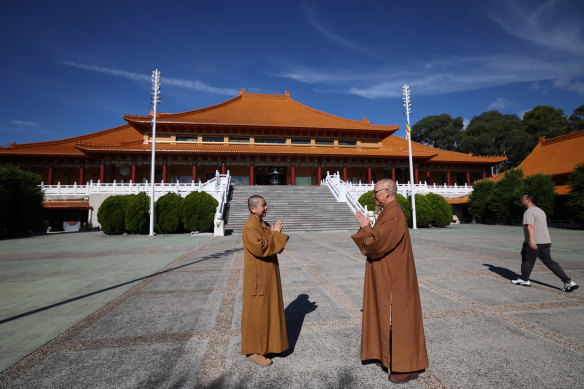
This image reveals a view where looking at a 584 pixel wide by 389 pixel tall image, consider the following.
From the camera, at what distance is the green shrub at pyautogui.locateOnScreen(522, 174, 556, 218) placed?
56.3 feet

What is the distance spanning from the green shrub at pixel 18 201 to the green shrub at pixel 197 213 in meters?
9.41

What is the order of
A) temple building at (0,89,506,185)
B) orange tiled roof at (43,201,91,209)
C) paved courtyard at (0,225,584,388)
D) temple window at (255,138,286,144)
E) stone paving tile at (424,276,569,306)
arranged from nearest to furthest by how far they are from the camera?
paved courtyard at (0,225,584,388) < stone paving tile at (424,276,569,306) < orange tiled roof at (43,201,91,209) < temple building at (0,89,506,185) < temple window at (255,138,286,144)

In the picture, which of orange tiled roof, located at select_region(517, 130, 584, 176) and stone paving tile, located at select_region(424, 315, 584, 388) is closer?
stone paving tile, located at select_region(424, 315, 584, 388)

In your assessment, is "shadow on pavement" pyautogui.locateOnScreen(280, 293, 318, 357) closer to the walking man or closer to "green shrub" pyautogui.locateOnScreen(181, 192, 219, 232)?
the walking man

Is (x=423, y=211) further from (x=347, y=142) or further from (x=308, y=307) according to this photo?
(x=308, y=307)

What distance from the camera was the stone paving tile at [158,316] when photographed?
10.3 ft

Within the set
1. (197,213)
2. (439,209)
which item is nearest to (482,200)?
(439,209)

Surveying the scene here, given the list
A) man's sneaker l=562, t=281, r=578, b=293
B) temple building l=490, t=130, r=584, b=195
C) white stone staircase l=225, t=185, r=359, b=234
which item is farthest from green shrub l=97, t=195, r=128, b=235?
temple building l=490, t=130, r=584, b=195

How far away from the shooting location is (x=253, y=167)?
1075 inches

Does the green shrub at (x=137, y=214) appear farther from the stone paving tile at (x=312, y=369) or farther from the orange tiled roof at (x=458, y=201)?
the orange tiled roof at (x=458, y=201)

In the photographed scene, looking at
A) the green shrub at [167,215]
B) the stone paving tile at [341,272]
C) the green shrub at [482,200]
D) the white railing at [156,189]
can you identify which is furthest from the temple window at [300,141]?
the stone paving tile at [341,272]

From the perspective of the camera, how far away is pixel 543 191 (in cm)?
1739

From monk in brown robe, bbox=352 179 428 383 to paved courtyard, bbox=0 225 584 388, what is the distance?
0.18 m

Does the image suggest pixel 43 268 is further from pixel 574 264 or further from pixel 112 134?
pixel 112 134
